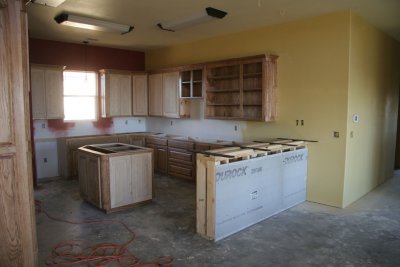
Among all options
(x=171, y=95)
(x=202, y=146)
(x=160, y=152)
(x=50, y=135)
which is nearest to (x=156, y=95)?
(x=171, y=95)

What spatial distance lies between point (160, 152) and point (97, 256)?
3.92 meters

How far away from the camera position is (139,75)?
25.4ft

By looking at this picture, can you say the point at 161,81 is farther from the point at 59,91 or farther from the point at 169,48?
the point at 59,91

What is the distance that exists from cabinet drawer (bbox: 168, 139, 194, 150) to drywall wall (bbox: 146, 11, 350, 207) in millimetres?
1367

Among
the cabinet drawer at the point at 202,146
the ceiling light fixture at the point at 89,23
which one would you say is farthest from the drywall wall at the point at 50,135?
the cabinet drawer at the point at 202,146

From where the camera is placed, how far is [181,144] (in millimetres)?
6570

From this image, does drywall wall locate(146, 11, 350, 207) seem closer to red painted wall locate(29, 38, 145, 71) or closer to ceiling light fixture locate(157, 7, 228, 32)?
ceiling light fixture locate(157, 7, 228, 32)

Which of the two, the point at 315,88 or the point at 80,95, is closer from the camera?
the point at 315,88

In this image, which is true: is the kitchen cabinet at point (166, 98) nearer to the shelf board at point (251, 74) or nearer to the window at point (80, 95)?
the window at point (80, 95)

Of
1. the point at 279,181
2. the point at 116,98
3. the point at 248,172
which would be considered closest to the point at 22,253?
the point at 248,172

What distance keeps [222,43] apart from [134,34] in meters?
1.76

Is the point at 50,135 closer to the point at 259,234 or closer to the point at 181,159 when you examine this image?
the point at 181,159

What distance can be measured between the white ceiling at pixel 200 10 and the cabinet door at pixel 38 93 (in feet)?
2.59

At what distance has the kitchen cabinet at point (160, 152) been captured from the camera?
7.01 metres
